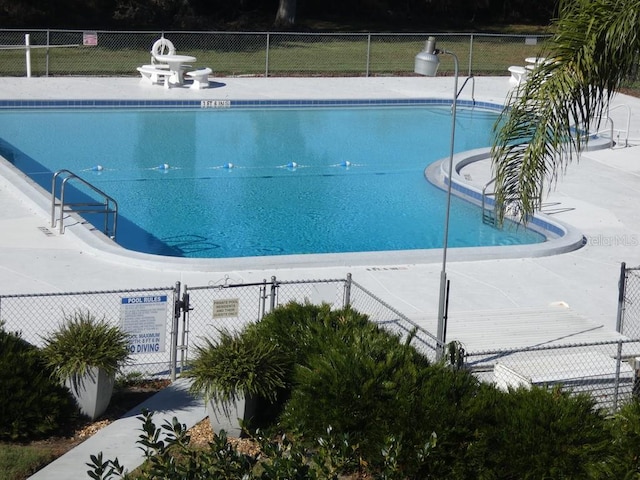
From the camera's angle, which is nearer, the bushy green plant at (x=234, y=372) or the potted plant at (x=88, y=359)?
the bushy green plant at (x=234, y=372)

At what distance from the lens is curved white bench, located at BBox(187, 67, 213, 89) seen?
26312 mm

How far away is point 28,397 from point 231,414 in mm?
1623

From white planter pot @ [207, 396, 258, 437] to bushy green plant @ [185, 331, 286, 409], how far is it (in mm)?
43

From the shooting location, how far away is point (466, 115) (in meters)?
26.4

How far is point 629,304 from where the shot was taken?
12.4 metres

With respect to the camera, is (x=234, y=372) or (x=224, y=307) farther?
(x=224, y=307)

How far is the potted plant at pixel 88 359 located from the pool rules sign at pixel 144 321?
75 cm

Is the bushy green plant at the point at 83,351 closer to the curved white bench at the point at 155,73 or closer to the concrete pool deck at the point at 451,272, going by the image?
the concrete pool deck at the point at 451,272

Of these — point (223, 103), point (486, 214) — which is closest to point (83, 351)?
point (486, 214)

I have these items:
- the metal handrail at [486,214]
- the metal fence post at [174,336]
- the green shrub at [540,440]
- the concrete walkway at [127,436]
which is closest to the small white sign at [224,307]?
the metal fence post at [174,336]

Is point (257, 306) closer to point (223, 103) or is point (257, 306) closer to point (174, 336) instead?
point (174, 336)

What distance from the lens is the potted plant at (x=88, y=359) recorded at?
892 cm

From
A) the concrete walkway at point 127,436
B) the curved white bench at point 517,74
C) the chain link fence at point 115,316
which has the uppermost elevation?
the curved white bench at point 517,74

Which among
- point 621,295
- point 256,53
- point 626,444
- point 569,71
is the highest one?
point 569,71
